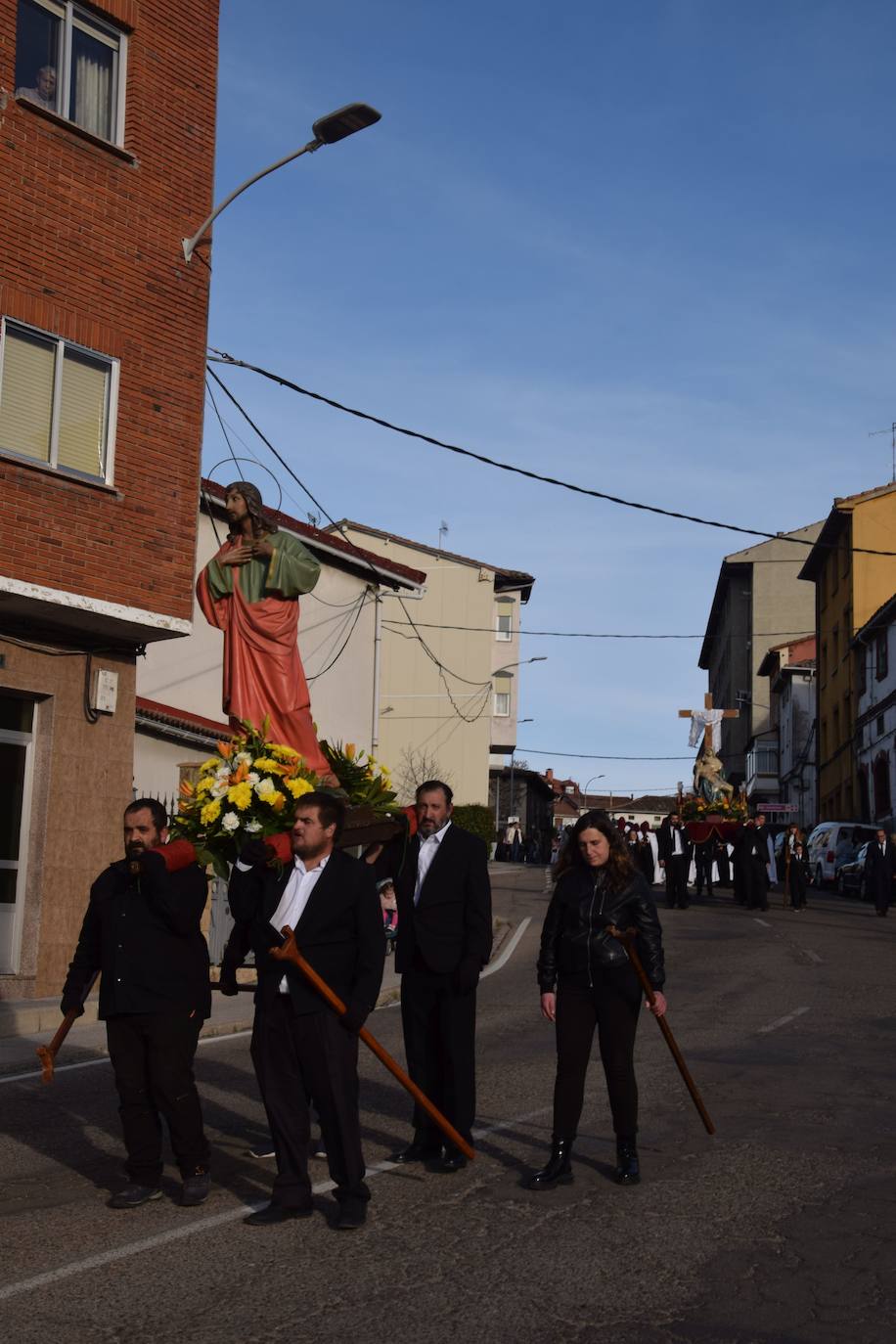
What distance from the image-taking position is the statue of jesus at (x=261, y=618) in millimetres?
11297

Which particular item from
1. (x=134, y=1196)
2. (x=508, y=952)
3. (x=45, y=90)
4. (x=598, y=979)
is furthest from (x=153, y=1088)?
(x=508, y=952)

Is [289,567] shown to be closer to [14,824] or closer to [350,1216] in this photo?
[350,1216]

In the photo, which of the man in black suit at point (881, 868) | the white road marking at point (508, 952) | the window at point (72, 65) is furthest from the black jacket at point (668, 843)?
the window at point (72, 65)

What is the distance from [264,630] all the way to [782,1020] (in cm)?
607

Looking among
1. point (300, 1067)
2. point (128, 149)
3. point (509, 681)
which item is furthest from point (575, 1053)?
point (509, 681)

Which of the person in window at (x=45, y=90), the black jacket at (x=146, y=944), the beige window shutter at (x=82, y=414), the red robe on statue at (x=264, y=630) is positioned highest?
the person in window at (x=45, y=90)

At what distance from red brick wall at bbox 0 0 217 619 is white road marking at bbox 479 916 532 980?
20.5 feet

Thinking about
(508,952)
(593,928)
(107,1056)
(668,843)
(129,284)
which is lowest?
(107,1056)

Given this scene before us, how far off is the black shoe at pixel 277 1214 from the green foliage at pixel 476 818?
46.9 meters

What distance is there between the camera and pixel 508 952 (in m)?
22.1

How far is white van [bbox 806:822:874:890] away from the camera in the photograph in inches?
1599

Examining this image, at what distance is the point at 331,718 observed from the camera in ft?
110

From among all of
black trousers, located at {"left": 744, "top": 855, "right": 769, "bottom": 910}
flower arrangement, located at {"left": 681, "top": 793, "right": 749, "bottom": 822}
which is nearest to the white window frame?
black trousers, located at {"left": 744, "top": 855, "right": 769, "bottom": 910}

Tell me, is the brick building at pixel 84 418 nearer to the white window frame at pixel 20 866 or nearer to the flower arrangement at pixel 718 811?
the white window frame at pixel 20 866
